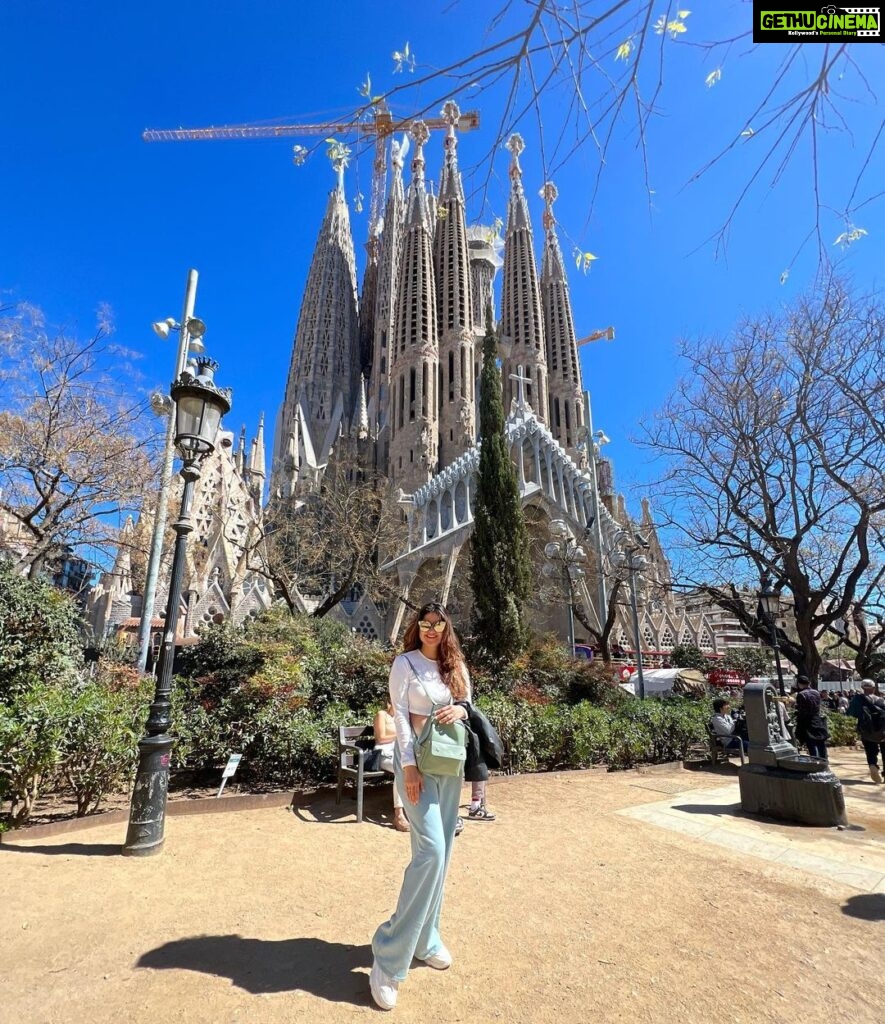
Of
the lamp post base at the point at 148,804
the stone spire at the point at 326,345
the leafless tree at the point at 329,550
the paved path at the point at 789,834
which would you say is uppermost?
the stone spire at the point at 326,345

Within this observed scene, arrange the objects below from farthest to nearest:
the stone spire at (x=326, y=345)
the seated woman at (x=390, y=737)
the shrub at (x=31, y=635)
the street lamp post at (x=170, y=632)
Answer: the stone spire at (x=326, y=345) < the shrub at (x=31, y=635) < the street lamp post at (x=170, y=632) < the seated woman at (x=390, y=737)

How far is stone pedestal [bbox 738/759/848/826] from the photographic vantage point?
5.22 metres

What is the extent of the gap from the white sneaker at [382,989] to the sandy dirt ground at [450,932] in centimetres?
6

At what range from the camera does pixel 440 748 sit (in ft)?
7.26

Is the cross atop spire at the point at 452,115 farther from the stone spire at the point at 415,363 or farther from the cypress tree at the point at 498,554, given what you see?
the stone spire at the point at 415,363

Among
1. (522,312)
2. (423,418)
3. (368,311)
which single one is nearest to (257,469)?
(423,418)

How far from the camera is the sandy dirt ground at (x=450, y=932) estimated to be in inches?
88.7

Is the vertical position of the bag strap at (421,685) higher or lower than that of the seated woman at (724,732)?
higher

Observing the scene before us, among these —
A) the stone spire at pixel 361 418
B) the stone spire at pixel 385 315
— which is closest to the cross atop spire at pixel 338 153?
the stone spire at pixel 385 315

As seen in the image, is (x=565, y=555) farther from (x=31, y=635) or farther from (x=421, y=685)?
(x=421, y=685)

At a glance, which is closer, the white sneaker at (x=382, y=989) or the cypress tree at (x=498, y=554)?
the white sneaker at (x=382, y=989)

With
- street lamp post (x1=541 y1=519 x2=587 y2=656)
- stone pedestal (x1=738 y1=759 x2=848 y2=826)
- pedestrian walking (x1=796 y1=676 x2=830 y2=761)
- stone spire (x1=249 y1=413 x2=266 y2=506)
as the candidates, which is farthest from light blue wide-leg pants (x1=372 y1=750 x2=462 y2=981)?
stone spire (x1=249 y1=413 x2=266 y2=506)

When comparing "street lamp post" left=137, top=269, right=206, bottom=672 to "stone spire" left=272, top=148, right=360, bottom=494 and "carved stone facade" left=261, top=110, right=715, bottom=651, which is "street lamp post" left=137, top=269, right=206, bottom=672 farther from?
"stone spire" left=272, top=148, right=360, bottom=494

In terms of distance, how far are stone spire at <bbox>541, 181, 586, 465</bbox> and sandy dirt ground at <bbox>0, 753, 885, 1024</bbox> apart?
38.1 meters
